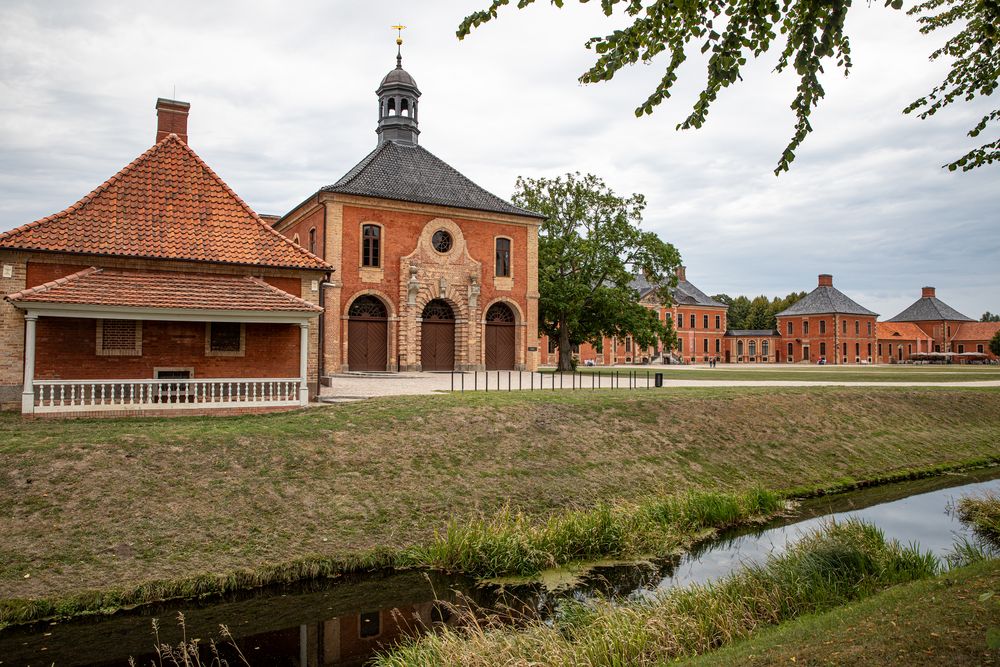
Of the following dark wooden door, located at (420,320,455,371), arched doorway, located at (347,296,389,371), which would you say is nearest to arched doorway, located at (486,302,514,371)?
dark wooden door, located at (420,320,455,371)

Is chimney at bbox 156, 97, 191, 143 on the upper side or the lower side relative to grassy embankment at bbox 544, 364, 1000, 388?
upper

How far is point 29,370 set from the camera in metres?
14.4

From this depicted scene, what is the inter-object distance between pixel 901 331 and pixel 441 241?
278 feet

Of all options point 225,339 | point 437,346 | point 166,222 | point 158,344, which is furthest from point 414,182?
point 158,344

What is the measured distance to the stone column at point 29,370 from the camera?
46.3 feet

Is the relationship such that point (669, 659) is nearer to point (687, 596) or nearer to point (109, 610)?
point (687, 596)

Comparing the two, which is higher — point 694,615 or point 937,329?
point 937,329

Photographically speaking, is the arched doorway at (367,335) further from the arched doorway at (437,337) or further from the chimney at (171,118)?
the chimney at (171,118)

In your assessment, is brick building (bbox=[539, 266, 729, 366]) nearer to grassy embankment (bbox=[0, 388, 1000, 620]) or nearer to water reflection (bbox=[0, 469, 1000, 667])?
grassy embankment (bbox=[0, 388, 1000, 620])

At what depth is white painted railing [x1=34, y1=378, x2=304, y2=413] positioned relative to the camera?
571 inches

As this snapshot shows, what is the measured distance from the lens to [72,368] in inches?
641

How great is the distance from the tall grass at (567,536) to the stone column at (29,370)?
Answer: 898 centimetres

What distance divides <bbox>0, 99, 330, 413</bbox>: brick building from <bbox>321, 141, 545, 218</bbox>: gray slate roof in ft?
32.5

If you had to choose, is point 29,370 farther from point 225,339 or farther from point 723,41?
point 723,41
